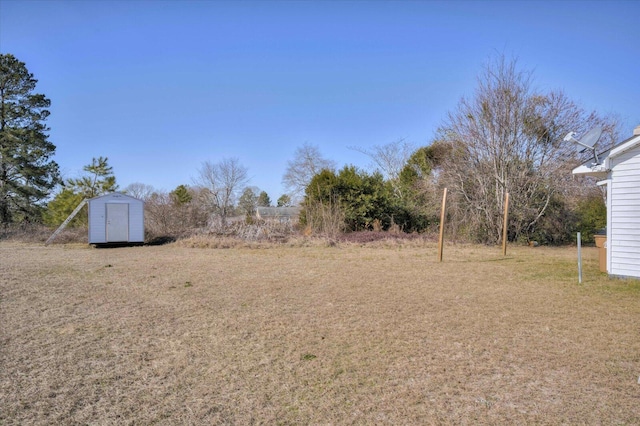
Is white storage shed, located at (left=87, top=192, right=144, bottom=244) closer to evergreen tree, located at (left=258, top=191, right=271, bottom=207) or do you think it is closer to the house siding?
the house siding

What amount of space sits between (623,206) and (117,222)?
17345 mm

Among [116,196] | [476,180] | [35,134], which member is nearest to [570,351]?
[476,180]

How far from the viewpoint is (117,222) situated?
57.0 feet

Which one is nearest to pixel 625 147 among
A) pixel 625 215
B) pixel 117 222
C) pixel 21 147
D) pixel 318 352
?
pixel 625 215

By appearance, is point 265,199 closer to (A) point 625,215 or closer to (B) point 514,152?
(B) point 514,152

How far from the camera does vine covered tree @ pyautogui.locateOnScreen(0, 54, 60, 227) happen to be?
72.0 feet

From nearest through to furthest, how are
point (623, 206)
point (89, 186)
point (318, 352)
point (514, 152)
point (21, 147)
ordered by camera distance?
1. point (318, 352)
2. point (623, 206)
3. point (514, 152)
4. point (21, 147)
5. point (89, 186)

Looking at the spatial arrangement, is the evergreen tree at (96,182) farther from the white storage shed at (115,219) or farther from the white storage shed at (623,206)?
the white storage shed at (623,206)

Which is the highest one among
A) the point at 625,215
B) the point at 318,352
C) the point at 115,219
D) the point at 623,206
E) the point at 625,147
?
the point at 625,147

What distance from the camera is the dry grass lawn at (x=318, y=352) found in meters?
2.74

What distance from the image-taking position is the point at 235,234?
18.0 meters

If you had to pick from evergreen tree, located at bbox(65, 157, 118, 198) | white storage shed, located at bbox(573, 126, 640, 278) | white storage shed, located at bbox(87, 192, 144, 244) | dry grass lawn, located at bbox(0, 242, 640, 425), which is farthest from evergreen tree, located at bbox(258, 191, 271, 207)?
white storage shed, located at bbox(573, 126, 640, 278)

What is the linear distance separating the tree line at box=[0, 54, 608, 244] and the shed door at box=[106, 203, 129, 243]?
2.44m

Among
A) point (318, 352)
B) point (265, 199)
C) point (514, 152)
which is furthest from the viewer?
point (265, 199)
